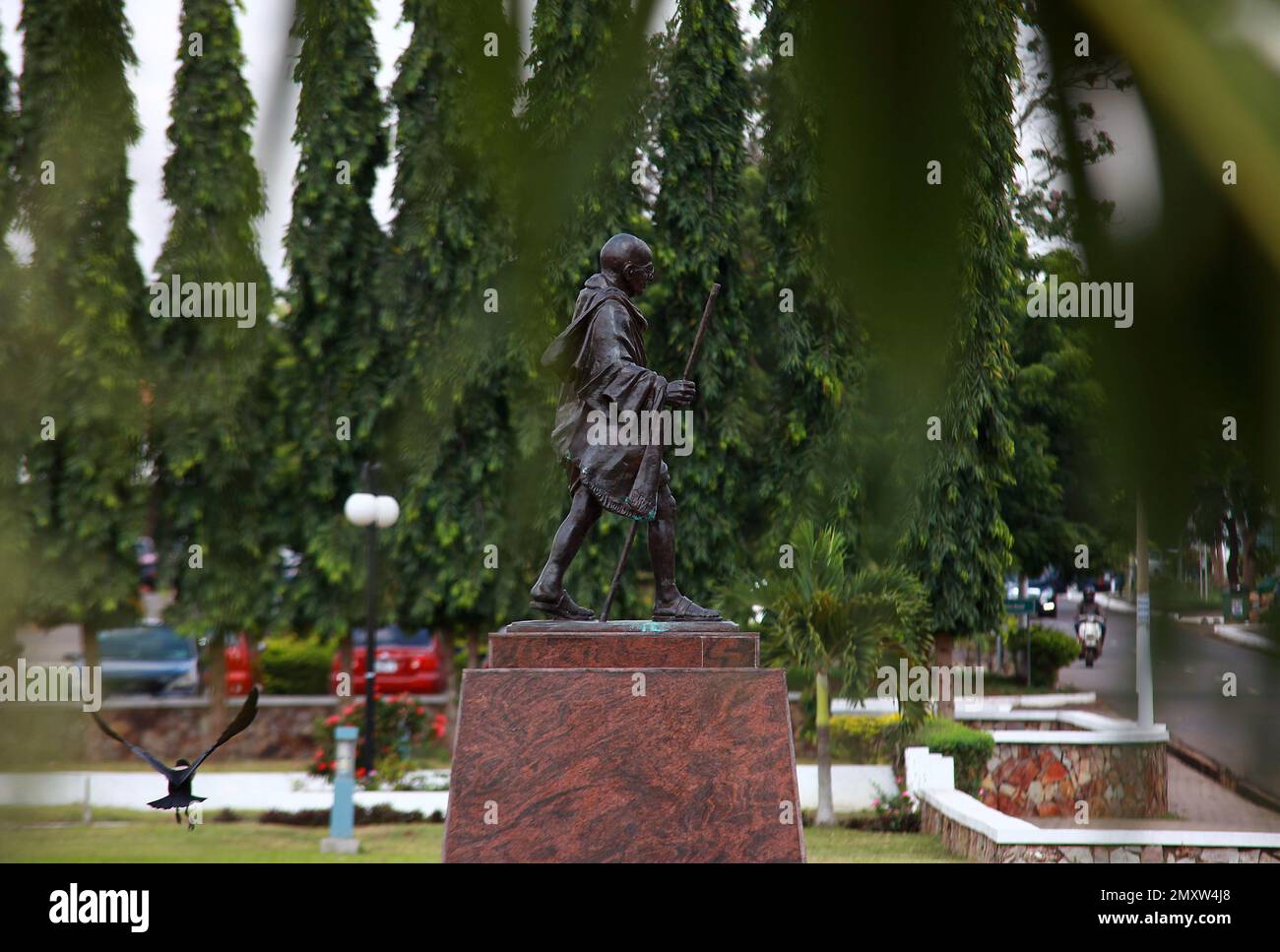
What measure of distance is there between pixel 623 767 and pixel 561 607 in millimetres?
919

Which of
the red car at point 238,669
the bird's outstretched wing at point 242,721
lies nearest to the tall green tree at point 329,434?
the red car at point 238,669

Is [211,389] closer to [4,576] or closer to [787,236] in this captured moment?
[4,576]

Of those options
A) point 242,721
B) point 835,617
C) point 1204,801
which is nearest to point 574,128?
point 1204,801

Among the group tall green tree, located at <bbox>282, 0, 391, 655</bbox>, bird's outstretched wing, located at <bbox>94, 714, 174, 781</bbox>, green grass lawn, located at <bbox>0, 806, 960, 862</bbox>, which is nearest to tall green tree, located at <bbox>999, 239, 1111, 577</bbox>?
bird's outstretched wing, located at <bbox>94, 714, 174, 781</bbox>

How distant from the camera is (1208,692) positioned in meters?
→ 0.69

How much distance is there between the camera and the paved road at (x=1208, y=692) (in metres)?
0.68

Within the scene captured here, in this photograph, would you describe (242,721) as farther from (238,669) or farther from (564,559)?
(238,669)

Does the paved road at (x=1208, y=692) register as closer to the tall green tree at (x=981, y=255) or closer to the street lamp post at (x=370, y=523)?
the tall green tree at (x=981, y=255)

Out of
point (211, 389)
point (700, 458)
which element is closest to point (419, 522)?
point (700, 458)

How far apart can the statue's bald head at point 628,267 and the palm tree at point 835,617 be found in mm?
6594

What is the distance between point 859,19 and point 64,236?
674mm

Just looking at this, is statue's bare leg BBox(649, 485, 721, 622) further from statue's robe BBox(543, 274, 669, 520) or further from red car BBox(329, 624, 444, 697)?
red car BBox(329, 624, 444, 697)

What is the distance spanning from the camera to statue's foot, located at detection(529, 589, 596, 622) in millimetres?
5738

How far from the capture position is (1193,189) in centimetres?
65
